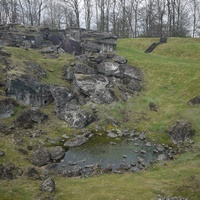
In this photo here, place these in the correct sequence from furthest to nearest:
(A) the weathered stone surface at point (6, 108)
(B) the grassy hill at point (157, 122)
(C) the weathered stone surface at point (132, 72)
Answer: (C) the weathered stone surface at point (132, 72)
(A) the weathered stone surface at point (6, 108)
(B) the grassy hill at point (157, 122)

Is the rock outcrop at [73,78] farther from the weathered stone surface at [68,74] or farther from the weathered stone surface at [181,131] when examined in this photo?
the weathered stone surface at [181,131]

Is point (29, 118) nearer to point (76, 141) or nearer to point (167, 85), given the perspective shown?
point (76, 141)

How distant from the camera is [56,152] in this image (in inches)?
869

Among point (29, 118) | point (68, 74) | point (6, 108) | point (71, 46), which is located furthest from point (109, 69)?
point (6, 108)

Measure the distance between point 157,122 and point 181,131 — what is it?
3874mm

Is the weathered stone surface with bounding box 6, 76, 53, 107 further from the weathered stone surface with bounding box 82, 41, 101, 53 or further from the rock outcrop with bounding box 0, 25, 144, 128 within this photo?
the weathered stone surface with bounding box 82, 41, 101, 53

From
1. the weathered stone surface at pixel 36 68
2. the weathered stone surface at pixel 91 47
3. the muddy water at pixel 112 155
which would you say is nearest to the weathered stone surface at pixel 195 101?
the muddy water at pixel 112 155

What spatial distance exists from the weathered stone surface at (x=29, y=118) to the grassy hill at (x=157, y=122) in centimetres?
375

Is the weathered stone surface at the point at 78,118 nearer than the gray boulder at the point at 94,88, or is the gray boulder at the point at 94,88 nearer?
the weathered stone surface at the point at 78,118

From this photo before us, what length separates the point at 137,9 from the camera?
246 ft

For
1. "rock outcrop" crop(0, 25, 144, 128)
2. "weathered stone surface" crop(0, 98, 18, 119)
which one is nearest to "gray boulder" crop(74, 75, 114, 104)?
"rock outcrop" crop(0, 25, 144, 128)

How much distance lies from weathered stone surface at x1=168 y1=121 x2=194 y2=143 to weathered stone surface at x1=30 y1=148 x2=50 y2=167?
1328 centimetres

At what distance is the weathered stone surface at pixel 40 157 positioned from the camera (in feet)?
66.6

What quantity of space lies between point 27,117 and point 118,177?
13.7m
